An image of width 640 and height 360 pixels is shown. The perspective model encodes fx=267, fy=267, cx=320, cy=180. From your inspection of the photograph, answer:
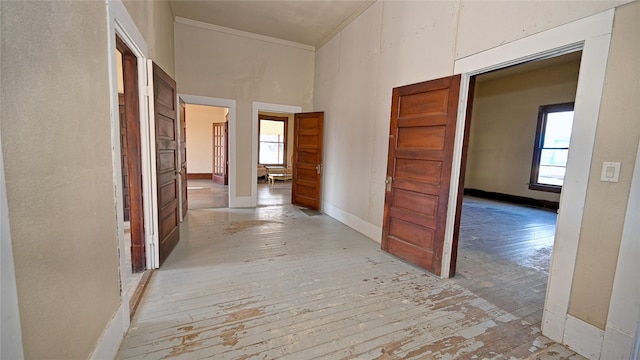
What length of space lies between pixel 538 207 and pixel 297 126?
6.22 meters

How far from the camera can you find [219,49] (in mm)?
5031

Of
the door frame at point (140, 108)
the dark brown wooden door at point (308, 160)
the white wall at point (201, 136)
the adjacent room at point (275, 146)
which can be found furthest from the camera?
the adjacent room at point (275, 146)

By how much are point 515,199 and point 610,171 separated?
6.56 m

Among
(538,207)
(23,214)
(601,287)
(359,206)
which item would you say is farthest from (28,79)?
(538,207)

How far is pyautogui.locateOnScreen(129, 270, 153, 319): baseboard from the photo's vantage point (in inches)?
81.6

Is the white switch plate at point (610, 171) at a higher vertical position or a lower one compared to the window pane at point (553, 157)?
lower

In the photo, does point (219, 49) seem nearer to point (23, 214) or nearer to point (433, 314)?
point (23, 214)

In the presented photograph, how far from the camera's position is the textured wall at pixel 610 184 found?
1.55 m

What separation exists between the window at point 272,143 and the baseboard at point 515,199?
6903mm

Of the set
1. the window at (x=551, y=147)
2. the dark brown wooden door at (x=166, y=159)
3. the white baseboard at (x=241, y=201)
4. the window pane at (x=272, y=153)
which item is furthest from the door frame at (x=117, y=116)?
the window pane at (x=272, y=153)

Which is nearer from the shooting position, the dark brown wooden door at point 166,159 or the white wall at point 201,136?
the dark brown wooden door at point 166,159

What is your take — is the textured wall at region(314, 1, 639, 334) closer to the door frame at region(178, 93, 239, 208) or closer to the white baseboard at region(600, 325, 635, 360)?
the white baseboard at region(600, 325, 635, 360)

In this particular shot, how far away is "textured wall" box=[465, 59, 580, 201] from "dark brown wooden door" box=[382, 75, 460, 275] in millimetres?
4991

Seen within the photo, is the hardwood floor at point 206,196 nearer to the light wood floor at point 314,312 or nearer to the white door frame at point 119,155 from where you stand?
the light wood floor at point 314,312
